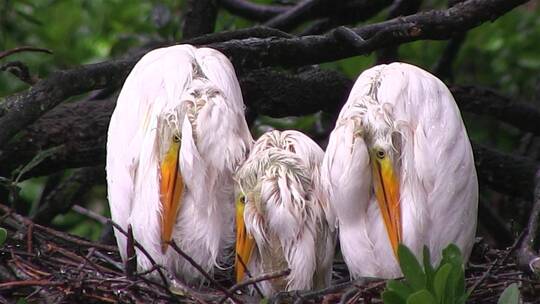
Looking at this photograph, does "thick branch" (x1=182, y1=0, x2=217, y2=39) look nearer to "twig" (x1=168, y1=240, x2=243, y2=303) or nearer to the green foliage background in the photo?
the green foliage background

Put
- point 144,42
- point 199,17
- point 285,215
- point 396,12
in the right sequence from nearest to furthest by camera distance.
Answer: point 285,215
point 199,17
point 396,12
point 144,42

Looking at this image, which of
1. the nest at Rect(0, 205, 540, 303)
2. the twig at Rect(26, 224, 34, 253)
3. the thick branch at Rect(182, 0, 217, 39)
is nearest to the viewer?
the nest at Rect(0, 205, 540, 303)

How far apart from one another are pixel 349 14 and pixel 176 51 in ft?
5.29

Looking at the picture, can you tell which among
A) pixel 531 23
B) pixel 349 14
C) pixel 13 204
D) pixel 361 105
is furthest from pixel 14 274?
pixel 531 23

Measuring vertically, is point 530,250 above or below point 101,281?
above

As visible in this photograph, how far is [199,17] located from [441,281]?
2209 millimetres

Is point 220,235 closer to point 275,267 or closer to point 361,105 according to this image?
point 275,267

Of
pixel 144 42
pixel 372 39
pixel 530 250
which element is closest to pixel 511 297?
pixel 530 250

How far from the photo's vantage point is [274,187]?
13.0ft

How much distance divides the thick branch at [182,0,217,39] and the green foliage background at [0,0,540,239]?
661 mm

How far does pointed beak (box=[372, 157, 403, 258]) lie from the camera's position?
154 inches

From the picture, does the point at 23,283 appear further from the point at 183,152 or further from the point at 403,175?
the point at 403,175

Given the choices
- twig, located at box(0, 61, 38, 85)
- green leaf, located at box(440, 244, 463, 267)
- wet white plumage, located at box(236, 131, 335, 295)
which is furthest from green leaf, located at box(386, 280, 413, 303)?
twig, located at box(0, 61, 38, 85)

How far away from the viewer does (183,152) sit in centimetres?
394
